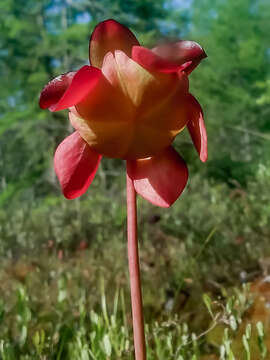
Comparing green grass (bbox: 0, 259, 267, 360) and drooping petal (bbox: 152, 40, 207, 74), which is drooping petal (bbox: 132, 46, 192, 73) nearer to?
drooping petal (bbox: 152, 40, 207, 74)

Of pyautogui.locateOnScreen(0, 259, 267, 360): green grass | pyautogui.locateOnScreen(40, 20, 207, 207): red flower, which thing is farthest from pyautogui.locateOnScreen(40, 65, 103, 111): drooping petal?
pyautogui.locateOnScreen(0, 259, 267, 360): green grass

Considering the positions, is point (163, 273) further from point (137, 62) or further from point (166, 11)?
point (166, 11)

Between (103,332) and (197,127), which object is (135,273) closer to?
(197,127)

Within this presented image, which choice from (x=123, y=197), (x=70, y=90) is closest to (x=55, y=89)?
(x=70, y=90)

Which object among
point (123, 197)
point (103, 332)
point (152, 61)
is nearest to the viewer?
point (152, 61)

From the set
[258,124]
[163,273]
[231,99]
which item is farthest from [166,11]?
[163,273]

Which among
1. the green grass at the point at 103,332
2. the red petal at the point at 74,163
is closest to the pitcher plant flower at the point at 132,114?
the red petal at the point at 74,163

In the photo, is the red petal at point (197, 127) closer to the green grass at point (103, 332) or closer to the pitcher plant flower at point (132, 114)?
the pitcher plant flower at point (132, 114)
